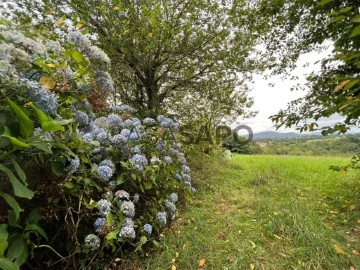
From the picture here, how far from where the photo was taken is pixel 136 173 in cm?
187

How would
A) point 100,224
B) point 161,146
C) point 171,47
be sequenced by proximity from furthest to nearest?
point 171,47 < point 161,146 < point 100,224

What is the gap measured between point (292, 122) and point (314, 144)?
897 cm

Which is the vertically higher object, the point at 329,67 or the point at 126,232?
the point at 329,67

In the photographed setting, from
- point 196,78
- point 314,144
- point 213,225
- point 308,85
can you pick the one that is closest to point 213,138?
point 196,78

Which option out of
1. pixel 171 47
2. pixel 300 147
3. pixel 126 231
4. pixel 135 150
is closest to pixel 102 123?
pixel 135 150

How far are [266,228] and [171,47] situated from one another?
3.17 meters

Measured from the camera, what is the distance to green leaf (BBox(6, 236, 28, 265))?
3.70ft

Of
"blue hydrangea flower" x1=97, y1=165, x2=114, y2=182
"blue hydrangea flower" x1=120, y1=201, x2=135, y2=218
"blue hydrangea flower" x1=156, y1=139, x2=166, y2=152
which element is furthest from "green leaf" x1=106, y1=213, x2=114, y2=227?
"blue hydrangea flower" x1=156, y1=139, x2=166, y2=152

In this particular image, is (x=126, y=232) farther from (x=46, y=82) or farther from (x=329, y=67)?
(x=329, y=67)

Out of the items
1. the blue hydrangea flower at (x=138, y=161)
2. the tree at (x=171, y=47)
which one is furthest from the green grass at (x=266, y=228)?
the tree at (x=171, y=47)

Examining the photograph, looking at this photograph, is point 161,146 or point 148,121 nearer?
point 161,146

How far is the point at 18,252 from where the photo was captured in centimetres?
114

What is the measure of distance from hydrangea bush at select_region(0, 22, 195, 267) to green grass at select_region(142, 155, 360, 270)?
0.34 meters

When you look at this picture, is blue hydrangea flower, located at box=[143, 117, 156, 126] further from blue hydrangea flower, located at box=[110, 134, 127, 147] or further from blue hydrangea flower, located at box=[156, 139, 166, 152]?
blue hydrangea flower, located at box=[110, 134, 127, 147]
